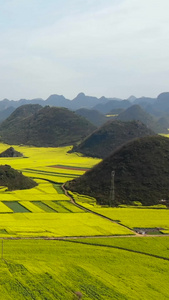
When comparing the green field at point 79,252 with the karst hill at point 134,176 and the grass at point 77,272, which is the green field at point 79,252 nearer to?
the grass at point 77,272

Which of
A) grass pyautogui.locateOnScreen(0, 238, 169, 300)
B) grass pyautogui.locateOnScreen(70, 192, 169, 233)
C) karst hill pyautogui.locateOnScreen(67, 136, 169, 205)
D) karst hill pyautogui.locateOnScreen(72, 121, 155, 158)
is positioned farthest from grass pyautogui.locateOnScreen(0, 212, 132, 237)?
karst hill pyautogui.locateOnScreen(72, 121, 155, 158)

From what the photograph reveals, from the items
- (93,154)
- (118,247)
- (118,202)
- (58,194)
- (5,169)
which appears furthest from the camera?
(93,154)

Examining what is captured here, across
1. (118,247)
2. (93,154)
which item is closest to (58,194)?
(118,247)

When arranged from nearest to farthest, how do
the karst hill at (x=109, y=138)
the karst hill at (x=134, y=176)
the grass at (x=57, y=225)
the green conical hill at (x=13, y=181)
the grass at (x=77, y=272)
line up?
A: the grass at (x=77, y=272) < the grass at (x=57, y=225) < the karst hill at (x=134, y=176) < the green conical hill at (x=13, y=181) < the karst hill at (x=109, y=138)

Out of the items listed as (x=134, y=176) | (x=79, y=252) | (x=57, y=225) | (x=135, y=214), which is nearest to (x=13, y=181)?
(x=134, y=176)

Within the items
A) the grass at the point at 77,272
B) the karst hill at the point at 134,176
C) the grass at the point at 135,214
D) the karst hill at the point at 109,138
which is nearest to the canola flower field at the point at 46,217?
the grass at the point at 135,214

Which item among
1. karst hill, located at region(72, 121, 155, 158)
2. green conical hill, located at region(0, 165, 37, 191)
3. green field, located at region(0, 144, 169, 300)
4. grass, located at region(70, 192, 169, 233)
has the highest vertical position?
karst hill, located at region(72, 121, 155, 158)

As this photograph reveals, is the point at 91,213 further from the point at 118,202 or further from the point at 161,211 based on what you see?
the point at 161,211

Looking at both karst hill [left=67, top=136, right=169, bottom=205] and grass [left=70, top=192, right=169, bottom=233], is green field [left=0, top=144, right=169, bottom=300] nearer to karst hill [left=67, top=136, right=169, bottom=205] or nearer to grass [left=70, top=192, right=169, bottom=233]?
grass [left=70, top=192, right=169, bottom=233]
